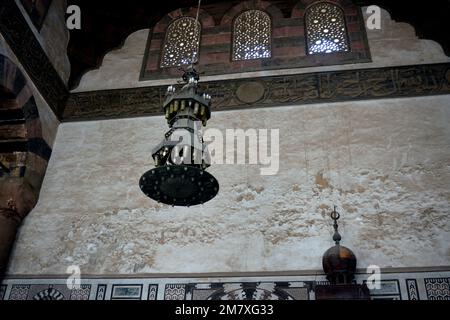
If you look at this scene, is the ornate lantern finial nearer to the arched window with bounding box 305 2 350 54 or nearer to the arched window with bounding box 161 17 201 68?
the arched window with bounding box 305 2 350 54

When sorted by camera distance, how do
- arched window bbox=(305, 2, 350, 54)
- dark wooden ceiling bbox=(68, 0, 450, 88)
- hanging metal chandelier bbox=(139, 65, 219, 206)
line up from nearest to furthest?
hanging metal chandelier bbox=(139, 65, 219, 206), dark wooden ceiling bbox=(68, 0, 450, 88), arched window bbox=(305, 2, 350, 54)

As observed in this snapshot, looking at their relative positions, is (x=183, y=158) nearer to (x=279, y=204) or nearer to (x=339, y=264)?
(x=339, y=264)

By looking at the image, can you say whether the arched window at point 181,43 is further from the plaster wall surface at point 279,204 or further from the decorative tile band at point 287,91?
the plaster wall surface at point 279,204

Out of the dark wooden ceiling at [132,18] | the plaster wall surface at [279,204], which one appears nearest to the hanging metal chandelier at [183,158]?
the plaster wall surface at [279,204]

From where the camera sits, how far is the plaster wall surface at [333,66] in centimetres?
477

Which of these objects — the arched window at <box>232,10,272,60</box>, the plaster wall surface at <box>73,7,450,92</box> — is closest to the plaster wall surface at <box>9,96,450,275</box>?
the plaster wall surface at <box>73,7,450,92</box>

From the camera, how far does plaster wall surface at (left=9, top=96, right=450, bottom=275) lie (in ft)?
12.5

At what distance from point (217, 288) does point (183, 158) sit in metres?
1.48

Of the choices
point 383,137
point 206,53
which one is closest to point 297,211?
point 383,137

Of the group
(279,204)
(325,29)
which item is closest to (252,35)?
(325,29)

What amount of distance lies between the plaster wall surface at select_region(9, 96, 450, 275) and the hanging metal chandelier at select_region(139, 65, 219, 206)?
1.27 meters

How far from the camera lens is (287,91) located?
4.75 meters

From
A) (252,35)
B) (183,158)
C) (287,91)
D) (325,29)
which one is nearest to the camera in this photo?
(183,158)
